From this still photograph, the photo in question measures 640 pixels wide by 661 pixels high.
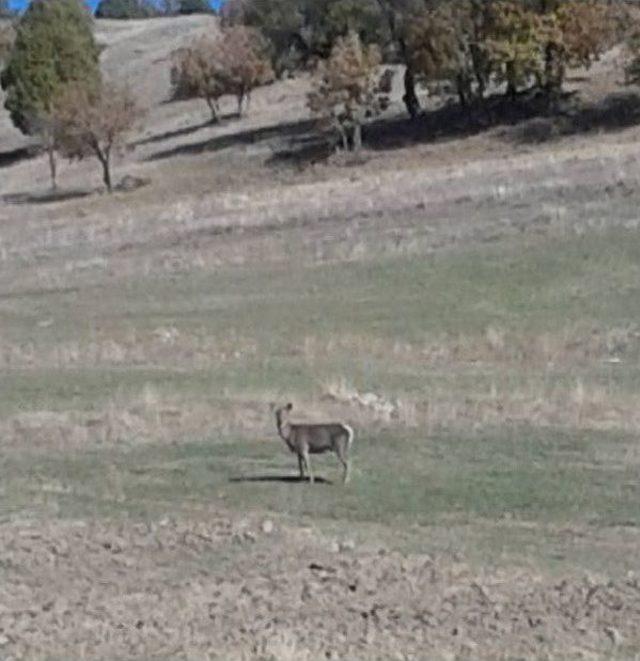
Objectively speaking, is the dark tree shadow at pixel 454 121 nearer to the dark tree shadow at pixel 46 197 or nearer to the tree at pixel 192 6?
the dark tree shadow at pixel 46 197

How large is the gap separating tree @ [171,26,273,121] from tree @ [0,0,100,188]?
4.34 meters

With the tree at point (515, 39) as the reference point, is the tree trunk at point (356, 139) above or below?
below

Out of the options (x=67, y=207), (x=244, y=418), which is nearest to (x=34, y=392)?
(x=244, y=418)

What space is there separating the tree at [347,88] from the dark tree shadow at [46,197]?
9.26 m

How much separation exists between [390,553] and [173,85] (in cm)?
8538

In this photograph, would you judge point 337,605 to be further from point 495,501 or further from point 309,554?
point 495,501

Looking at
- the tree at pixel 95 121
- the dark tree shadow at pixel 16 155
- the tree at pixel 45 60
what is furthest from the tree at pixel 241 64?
the tree at pixel 95 121

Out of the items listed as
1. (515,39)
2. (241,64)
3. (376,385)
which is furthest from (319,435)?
(241,64)

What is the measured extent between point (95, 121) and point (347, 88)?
382 inches

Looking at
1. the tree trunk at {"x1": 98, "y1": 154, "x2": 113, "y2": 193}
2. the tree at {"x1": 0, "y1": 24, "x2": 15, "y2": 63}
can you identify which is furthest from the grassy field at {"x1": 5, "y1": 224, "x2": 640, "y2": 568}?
the tree at {"x1": 0, "y1": 24, "x2": 15, "y2": 63}

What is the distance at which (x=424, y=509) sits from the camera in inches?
731

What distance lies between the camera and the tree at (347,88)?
70.7 m

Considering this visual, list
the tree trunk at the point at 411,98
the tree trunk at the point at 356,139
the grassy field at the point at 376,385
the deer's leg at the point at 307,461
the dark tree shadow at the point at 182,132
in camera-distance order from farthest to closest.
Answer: the dark tree shadow at the point at 182,132 < the tree trunk at the point at 411,98 < the tree trunk at the point at 356,139 < the deer's leg at the point at 307,461 < the grassy field at the point at 376,385

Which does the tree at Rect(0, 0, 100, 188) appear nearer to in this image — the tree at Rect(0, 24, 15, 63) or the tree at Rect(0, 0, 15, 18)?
the tree at Rect(0, 24, 15, 63)
